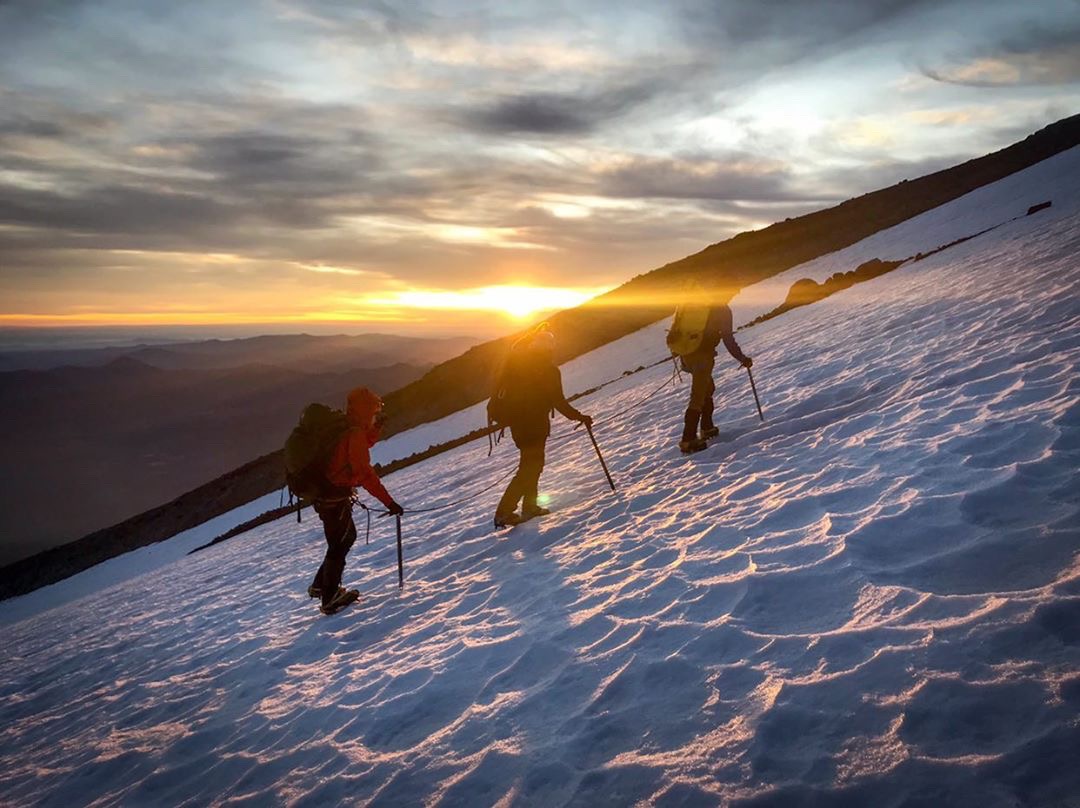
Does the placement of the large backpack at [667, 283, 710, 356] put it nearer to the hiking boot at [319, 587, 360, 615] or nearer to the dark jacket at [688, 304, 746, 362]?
the dark jacket at [688, 304, 746, 362]

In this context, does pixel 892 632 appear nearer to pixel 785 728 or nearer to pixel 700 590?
pixel 785 728

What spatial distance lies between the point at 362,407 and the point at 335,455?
2.31 ft

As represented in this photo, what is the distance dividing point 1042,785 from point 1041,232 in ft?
67.5

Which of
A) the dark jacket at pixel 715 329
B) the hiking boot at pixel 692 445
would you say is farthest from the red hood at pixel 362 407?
the hiking boot at pixel 692 445

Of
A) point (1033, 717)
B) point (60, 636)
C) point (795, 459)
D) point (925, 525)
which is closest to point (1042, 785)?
point (1033, 717)

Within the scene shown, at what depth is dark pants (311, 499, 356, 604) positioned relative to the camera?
23.9ft

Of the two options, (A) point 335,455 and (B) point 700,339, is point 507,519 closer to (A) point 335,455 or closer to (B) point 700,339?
(A) point 335,455

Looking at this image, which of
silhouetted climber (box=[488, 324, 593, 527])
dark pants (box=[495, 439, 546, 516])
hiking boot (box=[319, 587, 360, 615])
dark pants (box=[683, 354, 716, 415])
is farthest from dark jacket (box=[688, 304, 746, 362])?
hiking boot (box=[319, 587, 360, 615])

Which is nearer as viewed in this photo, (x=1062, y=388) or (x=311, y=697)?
(x=311, y=697)

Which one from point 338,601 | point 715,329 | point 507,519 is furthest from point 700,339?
point 338,601

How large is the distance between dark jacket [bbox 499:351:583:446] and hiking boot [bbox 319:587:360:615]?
296 cm

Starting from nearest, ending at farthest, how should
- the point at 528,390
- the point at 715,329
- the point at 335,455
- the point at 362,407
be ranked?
the point at 362,407 → the point at 335,455 → the point at 528,390 → the point at 715,329

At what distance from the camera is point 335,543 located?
296 inches

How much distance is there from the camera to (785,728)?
126 inches
